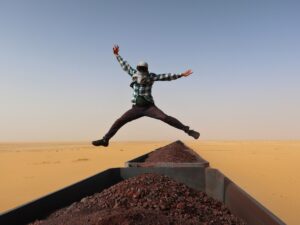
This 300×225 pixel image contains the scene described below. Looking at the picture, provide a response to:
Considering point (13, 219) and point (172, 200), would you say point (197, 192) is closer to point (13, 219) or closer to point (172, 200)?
point (172, 200)

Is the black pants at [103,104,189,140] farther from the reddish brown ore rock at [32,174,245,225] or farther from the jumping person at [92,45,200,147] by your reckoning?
the reddish brown ore rock at [32,174,245,225]

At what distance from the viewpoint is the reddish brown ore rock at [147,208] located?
4.45 m

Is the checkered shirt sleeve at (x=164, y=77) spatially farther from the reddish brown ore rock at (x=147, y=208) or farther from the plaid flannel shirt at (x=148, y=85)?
the reddish brown ore rock at (x=147, y=208)

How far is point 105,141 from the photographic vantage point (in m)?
8.73

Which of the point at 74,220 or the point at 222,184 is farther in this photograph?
the point at 222,184

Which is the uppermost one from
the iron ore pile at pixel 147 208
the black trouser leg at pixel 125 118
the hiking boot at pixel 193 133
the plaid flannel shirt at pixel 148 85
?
the plaid flannel shirt at pixel 148 85

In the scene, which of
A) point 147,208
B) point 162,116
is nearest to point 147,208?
point 147,208

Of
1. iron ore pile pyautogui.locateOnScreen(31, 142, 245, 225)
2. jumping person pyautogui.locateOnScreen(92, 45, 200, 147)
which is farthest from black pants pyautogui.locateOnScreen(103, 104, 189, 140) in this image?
iron ore pile pyautogui.locateOnScreen(31, 142, 245, 225)

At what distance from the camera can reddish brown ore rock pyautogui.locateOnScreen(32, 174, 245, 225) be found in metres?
4.45

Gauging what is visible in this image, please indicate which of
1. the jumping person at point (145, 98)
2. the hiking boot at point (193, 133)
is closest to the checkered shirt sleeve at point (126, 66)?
the jumping person at point (145, 98)

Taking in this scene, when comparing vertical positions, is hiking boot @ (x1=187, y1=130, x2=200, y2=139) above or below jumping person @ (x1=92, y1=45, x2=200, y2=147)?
below

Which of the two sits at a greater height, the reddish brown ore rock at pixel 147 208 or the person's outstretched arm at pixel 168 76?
the person's outstretched arm at pixel 168 76

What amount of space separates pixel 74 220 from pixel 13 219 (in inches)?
26.9

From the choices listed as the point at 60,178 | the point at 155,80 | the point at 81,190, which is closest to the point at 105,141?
the point at 155,80
